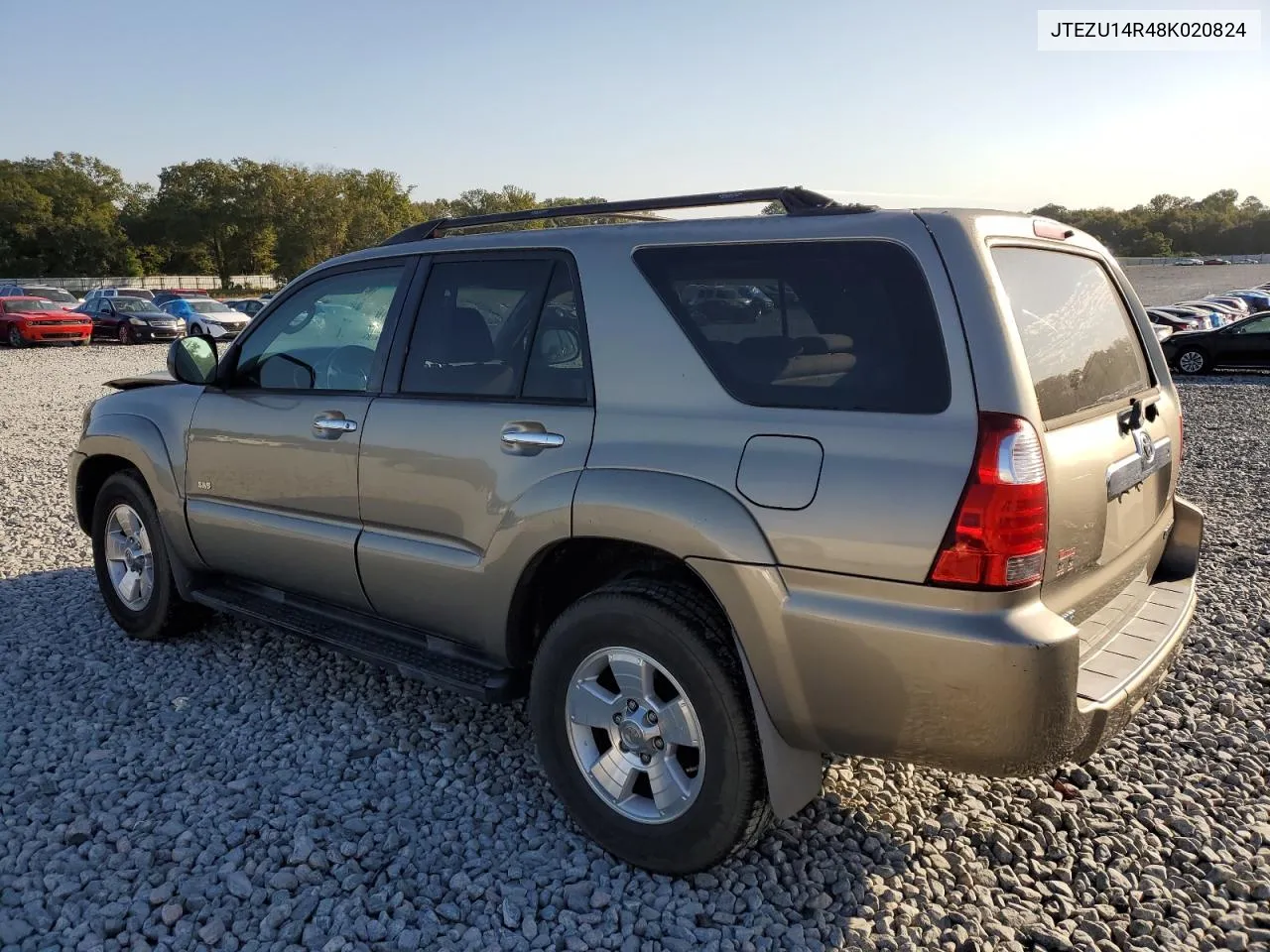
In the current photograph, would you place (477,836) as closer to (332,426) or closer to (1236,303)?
(332,426)

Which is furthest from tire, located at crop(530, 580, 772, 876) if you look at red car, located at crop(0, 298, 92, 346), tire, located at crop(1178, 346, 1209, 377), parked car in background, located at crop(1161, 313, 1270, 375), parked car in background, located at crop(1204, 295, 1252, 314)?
parked car in background, located at crop(1204, 295, 1252, 314)

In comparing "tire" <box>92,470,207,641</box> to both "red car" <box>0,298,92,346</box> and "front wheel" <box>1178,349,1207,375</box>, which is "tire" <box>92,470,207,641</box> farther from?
"red car" <box>0,298,92,346</box>

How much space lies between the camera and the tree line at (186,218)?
77.3m

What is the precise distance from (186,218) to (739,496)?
89.1 meters

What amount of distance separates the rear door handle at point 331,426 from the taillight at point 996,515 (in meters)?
2.23

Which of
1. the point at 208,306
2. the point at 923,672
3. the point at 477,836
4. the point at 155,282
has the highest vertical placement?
the point at 155,282

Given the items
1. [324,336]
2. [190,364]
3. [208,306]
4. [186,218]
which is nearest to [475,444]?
[324,336]

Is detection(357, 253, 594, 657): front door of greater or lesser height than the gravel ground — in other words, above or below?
above

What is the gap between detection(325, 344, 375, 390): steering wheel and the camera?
367cm

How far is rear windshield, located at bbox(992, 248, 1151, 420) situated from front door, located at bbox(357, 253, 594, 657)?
4.15 ft

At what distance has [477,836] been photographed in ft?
10.2

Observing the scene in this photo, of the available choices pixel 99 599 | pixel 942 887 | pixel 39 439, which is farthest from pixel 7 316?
pixel 942 887

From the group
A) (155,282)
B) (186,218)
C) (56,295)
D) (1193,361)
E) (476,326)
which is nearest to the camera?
(476,326)

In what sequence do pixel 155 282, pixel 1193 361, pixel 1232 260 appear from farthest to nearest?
pixel 1232 260, pixel 155 282, pixel 1193 361
